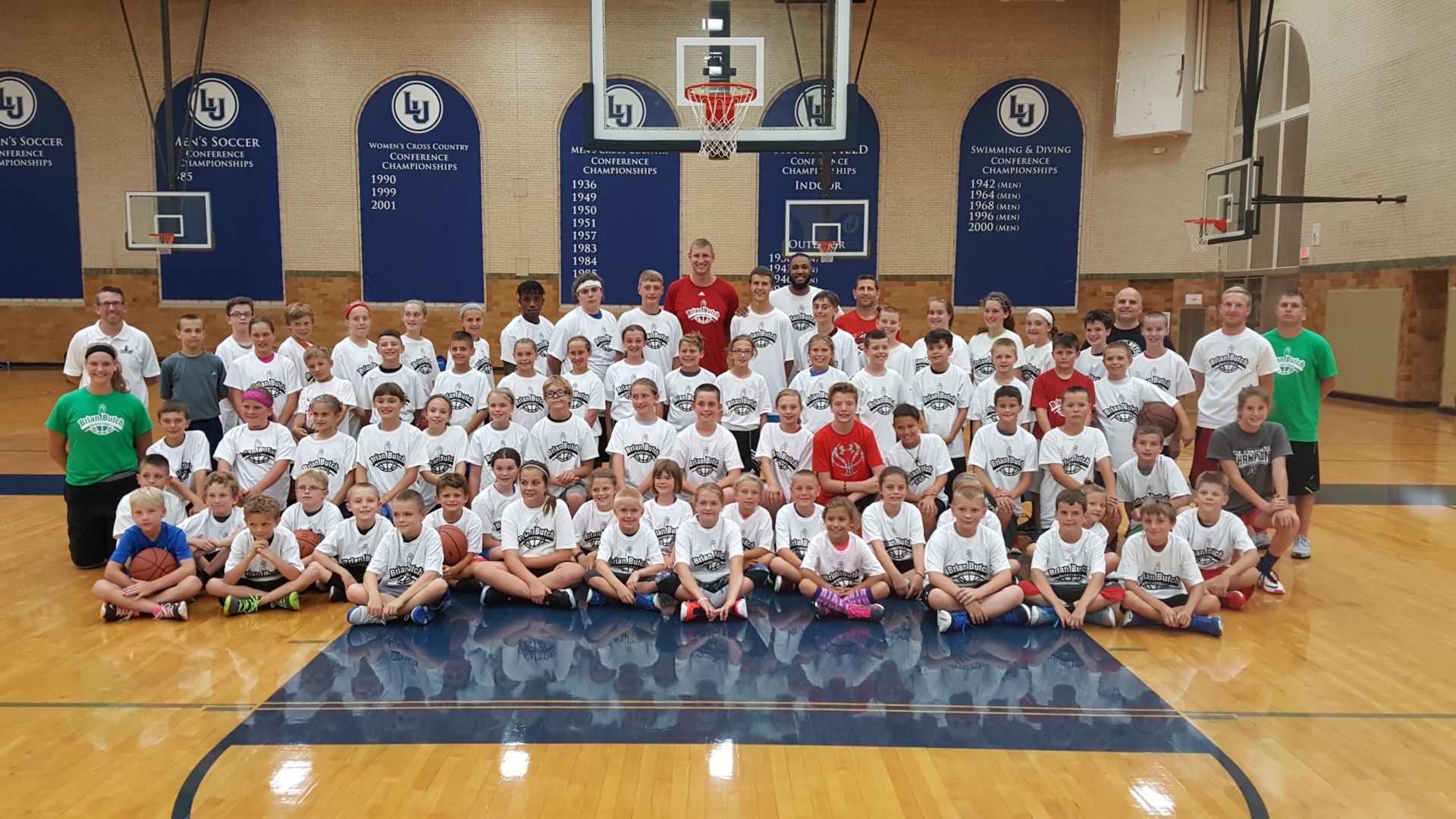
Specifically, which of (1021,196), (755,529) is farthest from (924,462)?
(1021,196)

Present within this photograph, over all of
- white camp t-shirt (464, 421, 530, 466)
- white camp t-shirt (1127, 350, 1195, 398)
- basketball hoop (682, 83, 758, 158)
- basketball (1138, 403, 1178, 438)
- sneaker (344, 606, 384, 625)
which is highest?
basketball hoop (682, 83, 758, 158)

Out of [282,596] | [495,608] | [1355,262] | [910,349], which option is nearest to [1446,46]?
[1355,262]

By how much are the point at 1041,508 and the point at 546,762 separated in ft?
14.0

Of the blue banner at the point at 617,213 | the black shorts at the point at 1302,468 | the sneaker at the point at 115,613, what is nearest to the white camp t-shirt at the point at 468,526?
the sneaker at the point at 115,613

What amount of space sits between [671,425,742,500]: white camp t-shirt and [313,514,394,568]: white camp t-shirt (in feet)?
6.63

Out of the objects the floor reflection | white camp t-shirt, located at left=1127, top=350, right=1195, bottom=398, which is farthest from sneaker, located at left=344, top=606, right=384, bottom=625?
white camp t-shirt, located at left=1127, top=350, right=1195, bottom=398

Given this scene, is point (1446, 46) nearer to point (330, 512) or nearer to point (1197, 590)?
point (1197, 590)

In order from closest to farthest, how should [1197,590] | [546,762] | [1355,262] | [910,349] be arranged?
[546,762], [1197,590], [910,349], [1355,262]

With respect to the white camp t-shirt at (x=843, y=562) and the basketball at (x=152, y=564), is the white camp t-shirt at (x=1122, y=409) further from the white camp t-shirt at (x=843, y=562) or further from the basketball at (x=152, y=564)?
the basketball at (x=152, y=564)

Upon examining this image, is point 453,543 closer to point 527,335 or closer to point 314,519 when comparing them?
point 314,519

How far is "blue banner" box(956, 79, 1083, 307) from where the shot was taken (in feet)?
57.1

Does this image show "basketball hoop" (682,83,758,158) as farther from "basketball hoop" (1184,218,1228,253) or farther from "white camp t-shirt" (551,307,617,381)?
"basketball hoop" (1184,218,1228,253)

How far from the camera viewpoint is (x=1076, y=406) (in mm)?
6488

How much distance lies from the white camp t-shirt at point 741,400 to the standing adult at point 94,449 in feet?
13.6
